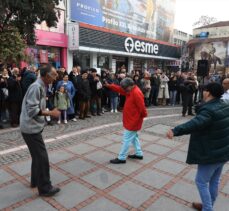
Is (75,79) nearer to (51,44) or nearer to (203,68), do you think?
(51,44)

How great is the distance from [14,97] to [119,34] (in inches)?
532

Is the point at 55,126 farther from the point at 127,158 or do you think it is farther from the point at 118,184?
the point at 118,184

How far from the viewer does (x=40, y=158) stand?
361 centimetres

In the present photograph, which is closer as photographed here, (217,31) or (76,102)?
(76,102)

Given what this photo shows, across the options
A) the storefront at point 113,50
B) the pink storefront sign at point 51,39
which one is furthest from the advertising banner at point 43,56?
the storefront at point 113,50

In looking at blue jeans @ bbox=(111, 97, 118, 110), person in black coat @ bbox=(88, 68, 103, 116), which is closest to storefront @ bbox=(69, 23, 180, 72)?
blue jeans @ bbox=(111, 97, 118, 110)

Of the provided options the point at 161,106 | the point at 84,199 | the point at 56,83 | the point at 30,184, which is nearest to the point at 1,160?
the point at 30,184

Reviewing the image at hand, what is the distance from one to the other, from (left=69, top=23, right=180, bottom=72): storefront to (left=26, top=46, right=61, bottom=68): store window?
1.01m

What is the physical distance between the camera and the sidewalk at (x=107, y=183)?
3.56 metres

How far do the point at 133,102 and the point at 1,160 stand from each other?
9.21 ft

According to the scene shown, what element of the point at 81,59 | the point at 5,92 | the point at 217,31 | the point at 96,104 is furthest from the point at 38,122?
the point at 217,31

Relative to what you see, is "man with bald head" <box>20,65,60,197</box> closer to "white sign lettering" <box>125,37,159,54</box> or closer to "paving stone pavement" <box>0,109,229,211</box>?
"paving stone pavement" <box>0,109,229,211</box>

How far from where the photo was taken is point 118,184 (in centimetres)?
416

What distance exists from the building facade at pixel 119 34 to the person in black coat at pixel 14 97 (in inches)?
301
